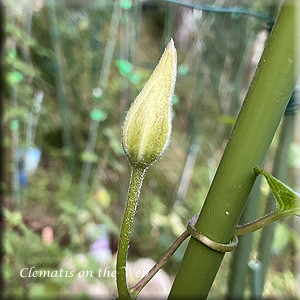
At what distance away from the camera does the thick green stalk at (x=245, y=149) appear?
20cm

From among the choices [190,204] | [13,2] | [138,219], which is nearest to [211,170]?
[190,204]

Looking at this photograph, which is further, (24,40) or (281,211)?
(24,40)

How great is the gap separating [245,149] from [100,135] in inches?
55.0

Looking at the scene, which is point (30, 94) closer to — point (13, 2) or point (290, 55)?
point (13, 2)

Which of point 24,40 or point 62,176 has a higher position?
point 24,40

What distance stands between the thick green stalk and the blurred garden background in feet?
2.47

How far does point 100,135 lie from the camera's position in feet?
5.19

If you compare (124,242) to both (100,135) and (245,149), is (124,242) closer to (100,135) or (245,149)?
(245,149)

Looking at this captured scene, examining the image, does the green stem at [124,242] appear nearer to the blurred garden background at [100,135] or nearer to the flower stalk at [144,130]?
the flower stalk at [144,130]

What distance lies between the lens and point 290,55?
0.20m

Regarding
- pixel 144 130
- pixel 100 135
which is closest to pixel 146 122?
pixel 144 130

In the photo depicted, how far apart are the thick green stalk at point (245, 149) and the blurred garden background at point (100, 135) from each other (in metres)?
0.75

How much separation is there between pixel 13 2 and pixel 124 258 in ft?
4.61

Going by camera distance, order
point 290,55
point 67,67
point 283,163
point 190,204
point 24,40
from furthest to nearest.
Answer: point 67,67 → point 190,204 → point 24,40 → point 283,163 → point 290,55
